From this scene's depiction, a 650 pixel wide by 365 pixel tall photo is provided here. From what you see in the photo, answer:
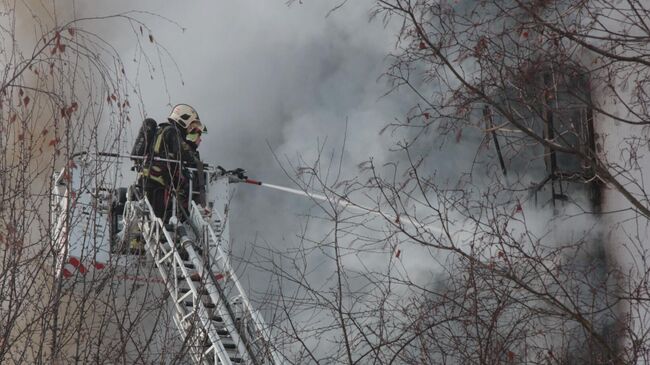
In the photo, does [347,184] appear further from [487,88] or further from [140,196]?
[140,196]

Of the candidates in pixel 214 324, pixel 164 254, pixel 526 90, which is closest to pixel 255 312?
pixel 214 324

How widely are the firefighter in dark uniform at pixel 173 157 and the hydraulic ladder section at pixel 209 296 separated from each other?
250 mm

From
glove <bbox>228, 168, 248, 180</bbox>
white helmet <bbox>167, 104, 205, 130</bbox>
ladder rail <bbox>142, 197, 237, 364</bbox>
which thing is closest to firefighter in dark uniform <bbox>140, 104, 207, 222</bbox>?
white helmet <bbox>167, 104, 205, 130</bbox>

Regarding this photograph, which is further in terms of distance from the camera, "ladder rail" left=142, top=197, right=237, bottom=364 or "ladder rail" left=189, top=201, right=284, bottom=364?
"ladder rail" left=142, top=197, right=237, bottom=364

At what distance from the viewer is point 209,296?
38.1 ft

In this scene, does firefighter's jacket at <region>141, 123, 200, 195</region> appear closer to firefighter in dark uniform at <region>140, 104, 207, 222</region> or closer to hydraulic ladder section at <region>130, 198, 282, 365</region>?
firefighter in dark uniform at <region>140, 104, 207, 222</region>

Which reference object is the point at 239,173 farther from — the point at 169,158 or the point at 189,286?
the point at 189,286

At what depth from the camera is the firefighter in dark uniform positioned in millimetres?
12742

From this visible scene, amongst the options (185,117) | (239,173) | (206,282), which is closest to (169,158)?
(185,117)

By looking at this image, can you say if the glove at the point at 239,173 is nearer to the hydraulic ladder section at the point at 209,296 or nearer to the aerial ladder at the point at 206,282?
the aerial ladder at the point at 206,282

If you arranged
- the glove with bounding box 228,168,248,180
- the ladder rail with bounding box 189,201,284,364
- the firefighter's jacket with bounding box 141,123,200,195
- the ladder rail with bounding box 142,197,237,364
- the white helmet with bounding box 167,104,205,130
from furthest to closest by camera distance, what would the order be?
the glove with bounding box 228,168,248,180, the white helmet with bounding box 167,104,205,130, the firefighter's jacket with bounding box 141,123,200,195, the ladder rail with bounding box 142,197,237,364, the ladder rail with bounding box 189,201,284,364

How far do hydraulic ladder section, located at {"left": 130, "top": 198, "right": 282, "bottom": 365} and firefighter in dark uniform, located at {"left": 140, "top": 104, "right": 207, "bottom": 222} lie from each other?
250 millimetres

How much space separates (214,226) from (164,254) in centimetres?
97

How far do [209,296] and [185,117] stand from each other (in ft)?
9.66
